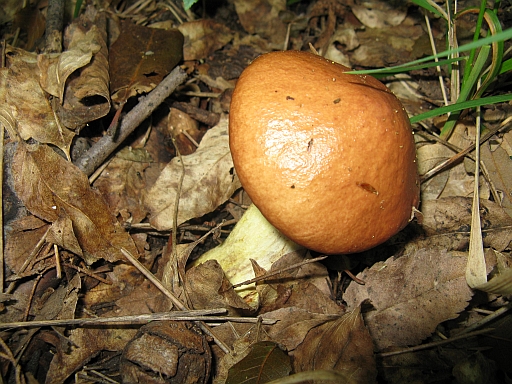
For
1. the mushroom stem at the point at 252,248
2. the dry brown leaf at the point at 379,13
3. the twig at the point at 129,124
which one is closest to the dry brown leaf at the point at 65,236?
the twig at the point at 129,124

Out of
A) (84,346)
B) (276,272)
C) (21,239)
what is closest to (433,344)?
(276,272)

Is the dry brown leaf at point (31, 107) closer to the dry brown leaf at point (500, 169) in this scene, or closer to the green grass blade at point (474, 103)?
the green grass blade at point (474, 103)

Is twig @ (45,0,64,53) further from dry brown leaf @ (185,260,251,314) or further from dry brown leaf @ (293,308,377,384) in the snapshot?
dry brown leaf @ (293,308,377,384)

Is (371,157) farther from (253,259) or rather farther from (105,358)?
(105,358)

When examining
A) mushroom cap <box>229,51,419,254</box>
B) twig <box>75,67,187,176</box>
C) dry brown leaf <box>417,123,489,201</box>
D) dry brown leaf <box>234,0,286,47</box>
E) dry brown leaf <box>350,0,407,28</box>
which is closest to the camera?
mushroom cap <box>229,51,419,254</box>

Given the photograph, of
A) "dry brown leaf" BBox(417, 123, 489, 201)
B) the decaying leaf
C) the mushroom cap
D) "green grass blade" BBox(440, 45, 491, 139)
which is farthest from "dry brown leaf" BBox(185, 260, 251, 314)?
"green grass blade" BBox(440, 45, 491, 139)

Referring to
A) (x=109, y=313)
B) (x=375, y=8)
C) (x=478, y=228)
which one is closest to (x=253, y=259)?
(x=109, y=313)

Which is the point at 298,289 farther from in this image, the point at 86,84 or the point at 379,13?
the point at 379,13
